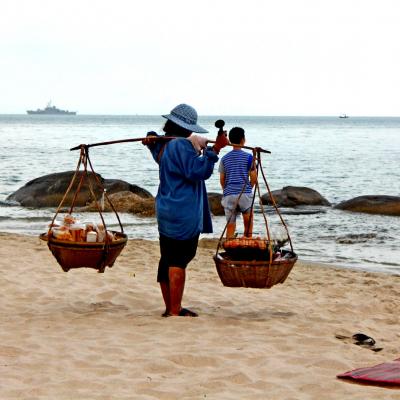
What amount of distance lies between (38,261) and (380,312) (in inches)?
176

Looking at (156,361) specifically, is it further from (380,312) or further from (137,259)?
(137,259)

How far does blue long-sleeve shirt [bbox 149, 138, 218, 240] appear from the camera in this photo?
6.11 m

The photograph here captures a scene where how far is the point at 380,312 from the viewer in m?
7.42

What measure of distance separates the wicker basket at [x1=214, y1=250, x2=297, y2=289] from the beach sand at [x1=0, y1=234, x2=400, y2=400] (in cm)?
38

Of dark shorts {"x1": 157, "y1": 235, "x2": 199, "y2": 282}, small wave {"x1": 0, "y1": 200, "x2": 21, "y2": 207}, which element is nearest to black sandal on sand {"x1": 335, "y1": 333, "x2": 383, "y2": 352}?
dark shorts {"x1": 157, "y1": 235, "x2": 199, "y2": 282}

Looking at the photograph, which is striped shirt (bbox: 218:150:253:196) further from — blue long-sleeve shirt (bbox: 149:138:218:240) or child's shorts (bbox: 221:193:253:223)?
blue long-sleeve shirt (bbox: 149:138:218:240)

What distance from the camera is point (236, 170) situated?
922cm

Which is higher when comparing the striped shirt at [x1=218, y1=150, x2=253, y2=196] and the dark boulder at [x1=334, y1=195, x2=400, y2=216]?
the striped shirt at [x1=218, y1=150, x2=253, y2=196]

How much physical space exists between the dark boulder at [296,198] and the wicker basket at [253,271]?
40.3 feet

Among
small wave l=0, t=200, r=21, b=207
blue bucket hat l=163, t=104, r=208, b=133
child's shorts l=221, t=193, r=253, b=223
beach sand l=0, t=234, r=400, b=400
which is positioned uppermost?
blue bucket hat l=163, t=104, r=208, b=133

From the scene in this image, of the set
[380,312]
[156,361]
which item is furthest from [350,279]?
[156,361]

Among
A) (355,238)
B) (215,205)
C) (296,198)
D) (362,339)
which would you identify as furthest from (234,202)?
(296,198)

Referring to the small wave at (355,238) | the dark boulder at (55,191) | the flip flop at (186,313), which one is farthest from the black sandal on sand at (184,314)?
the dark boulder at (55,191)

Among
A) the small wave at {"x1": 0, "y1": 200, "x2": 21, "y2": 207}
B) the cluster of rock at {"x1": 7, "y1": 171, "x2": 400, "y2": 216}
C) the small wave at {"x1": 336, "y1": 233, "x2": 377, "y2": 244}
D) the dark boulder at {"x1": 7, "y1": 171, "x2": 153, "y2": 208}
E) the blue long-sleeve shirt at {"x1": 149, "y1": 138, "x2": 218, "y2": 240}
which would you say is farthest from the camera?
the small wave at {"x1": 0, "y1": 200, "x2": 21, "y2": 207}
